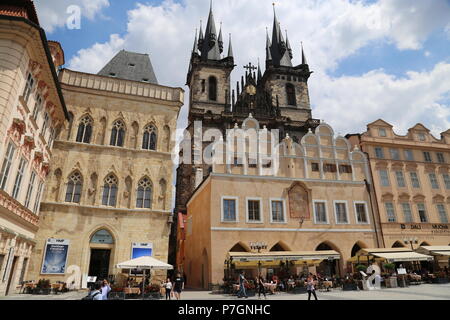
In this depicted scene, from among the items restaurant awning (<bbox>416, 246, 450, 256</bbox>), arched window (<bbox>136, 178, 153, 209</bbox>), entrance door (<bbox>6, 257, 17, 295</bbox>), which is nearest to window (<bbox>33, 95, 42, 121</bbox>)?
entrance door (<bbox>6, 257, 17, 295</bbox>)

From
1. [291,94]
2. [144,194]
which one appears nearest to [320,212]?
[144,194]

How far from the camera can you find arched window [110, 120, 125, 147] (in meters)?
24.1

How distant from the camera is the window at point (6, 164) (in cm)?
1355

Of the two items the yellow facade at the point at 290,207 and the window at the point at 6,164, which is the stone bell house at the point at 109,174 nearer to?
the yellow facade at the point at 290,207

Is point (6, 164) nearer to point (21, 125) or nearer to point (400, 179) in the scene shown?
point (21, 125)

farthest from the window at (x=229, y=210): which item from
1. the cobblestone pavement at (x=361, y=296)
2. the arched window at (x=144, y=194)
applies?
the cobblestone pavement at (x=361, y=296)

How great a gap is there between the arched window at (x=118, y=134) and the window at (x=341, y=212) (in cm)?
1809

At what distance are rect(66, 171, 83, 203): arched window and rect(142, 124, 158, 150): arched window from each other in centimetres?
530

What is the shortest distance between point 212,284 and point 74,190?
39.1 ft

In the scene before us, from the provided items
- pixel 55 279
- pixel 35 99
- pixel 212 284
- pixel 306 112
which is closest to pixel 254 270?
pixel 212 284

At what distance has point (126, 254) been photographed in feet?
70.2

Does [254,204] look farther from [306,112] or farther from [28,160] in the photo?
[306,112]

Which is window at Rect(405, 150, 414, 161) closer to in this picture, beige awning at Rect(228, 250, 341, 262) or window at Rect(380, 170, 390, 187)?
window at Rect(380, 170, 390, 187)
